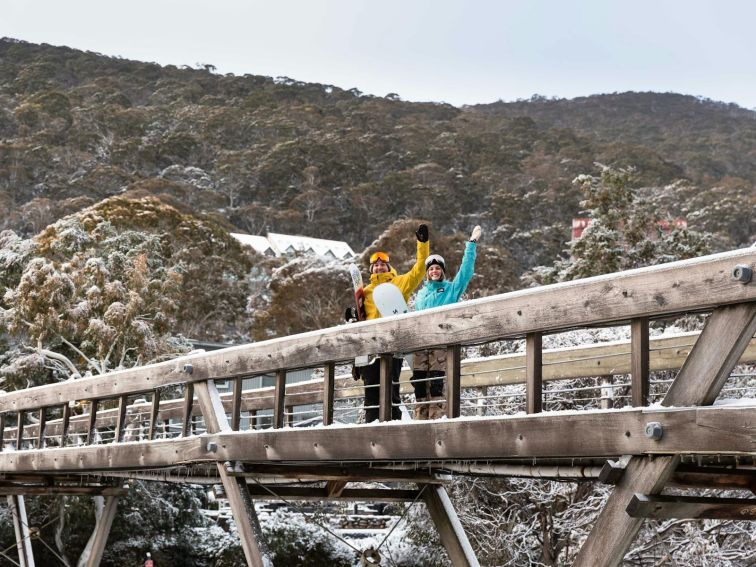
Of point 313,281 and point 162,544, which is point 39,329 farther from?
point 313,281

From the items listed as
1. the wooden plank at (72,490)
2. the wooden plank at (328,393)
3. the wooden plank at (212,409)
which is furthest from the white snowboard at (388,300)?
the wooden plank at (72,490)

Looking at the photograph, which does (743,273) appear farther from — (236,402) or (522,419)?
(236,402)

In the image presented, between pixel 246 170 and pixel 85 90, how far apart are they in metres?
23.8

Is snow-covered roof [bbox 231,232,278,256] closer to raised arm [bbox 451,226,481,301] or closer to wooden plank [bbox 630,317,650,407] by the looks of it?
raised arm [bbox 451,226,481,301]

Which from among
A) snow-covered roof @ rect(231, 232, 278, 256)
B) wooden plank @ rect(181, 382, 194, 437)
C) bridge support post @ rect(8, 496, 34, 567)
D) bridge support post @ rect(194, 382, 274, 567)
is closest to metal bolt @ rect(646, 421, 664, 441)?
bridge support post @ rect(194, 382, 274, 567)

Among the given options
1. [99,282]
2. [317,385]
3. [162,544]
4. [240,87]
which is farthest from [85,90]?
[317,385]

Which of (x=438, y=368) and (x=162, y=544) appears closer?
(x=438, y=368)

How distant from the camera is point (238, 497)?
6.94m

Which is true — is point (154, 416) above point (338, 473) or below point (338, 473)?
above

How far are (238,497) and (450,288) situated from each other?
1.88m

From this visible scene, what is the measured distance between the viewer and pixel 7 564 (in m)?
20.6

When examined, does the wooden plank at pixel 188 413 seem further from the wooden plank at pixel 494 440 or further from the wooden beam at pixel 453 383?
the wooden beam at pixel 453 383

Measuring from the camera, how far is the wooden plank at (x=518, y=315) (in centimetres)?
392

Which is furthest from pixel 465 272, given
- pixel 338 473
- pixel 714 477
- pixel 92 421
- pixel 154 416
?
pixel 92 421
